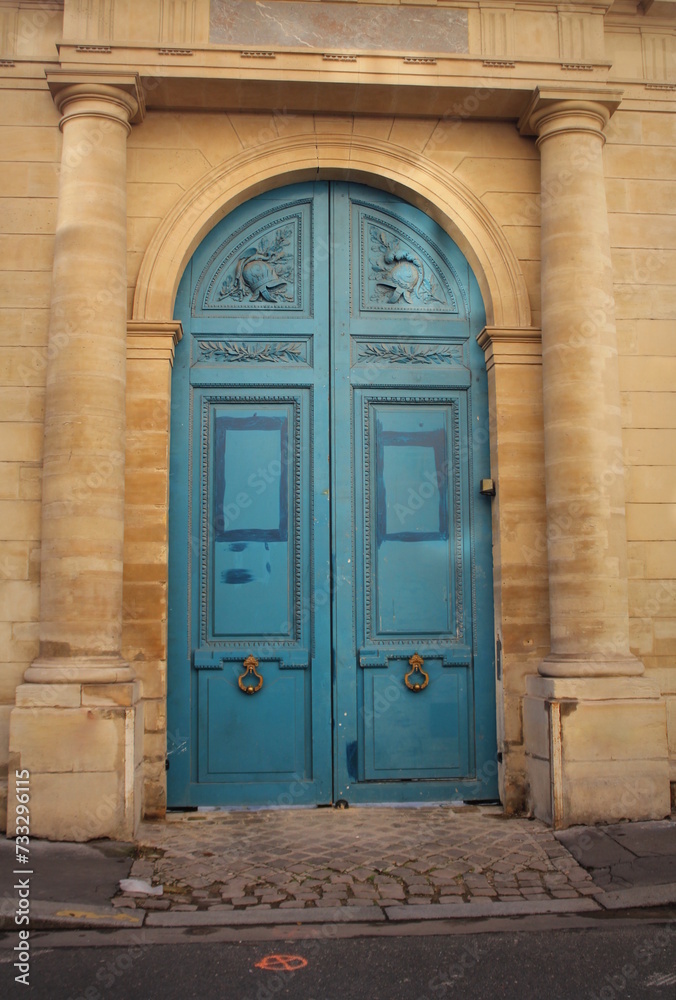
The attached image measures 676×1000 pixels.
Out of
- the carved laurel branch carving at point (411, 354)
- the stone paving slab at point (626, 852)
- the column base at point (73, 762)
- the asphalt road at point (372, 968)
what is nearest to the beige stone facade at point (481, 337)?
the column base at point (73, 762)

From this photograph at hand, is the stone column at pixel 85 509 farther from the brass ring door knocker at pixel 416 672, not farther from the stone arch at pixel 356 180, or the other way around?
the brass ring door knocker at pixel 416 672

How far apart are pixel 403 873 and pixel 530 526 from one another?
250 cm

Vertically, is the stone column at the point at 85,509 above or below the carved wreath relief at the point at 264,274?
below

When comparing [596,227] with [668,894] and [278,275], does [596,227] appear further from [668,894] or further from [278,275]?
[668,894]

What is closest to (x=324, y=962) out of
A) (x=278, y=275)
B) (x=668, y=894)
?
(x=668, y=894)

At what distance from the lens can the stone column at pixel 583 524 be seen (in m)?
5.45

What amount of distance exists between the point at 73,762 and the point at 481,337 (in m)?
3.98

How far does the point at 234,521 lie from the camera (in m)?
6.21

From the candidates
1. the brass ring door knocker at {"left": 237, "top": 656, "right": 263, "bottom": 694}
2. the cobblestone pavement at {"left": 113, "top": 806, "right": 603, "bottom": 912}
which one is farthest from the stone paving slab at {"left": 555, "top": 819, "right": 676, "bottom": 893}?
the brass ring door knocker at {"left": 237, "top": 656, "right": 263, "bottom": 694}

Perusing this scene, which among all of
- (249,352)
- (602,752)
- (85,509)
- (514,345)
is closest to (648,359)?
(514,345)

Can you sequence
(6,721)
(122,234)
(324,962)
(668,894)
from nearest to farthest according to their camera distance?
(324,962) < (668,894) < (6,721) < (122,234)

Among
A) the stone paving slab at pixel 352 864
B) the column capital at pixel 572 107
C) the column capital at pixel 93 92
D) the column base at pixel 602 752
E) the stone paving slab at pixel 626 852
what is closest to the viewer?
the stone paving slab at pixel 352 864

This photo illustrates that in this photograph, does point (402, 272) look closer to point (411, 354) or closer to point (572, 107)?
point (411, 354)

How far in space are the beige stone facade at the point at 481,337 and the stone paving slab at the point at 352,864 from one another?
1.35 feet
